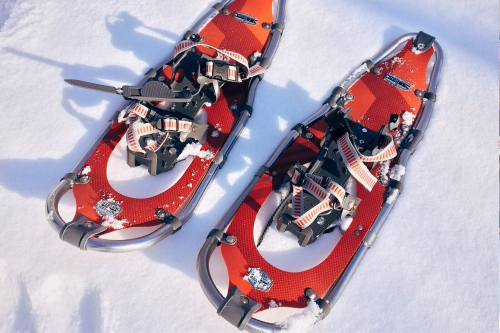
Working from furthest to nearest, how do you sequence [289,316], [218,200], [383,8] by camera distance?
1. [383,8]
2. [218,200]
3. [289,316]

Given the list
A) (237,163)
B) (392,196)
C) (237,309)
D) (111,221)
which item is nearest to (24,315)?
(111,221)

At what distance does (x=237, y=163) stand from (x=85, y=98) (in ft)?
5.21

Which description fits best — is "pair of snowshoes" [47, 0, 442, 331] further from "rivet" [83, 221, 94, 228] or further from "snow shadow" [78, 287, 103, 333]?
"snow shadow" [78, 287, 103, 333]

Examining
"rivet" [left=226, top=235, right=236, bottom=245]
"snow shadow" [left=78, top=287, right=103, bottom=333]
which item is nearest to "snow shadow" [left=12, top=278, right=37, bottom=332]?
"snow shadow" [left=78, top=287, right=103, bottom=333]

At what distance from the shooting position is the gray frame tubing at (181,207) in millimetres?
3246

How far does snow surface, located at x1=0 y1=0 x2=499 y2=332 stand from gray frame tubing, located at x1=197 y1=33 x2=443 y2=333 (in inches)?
5.7

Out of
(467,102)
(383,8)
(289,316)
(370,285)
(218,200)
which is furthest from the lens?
(383,8)

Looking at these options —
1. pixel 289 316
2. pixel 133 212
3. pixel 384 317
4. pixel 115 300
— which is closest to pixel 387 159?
pixel 384 317

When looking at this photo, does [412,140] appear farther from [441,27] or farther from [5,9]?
[5,9]

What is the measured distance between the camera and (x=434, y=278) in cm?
344

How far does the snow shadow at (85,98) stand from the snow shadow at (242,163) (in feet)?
3.61

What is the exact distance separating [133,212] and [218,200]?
708 mm

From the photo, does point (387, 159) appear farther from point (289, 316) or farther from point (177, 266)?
point (177, 266)

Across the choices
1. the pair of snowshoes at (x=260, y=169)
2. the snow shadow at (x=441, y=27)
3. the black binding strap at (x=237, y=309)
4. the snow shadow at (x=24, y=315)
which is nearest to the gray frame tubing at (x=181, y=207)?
the pair of snowshoes at (x=260, y=169)
